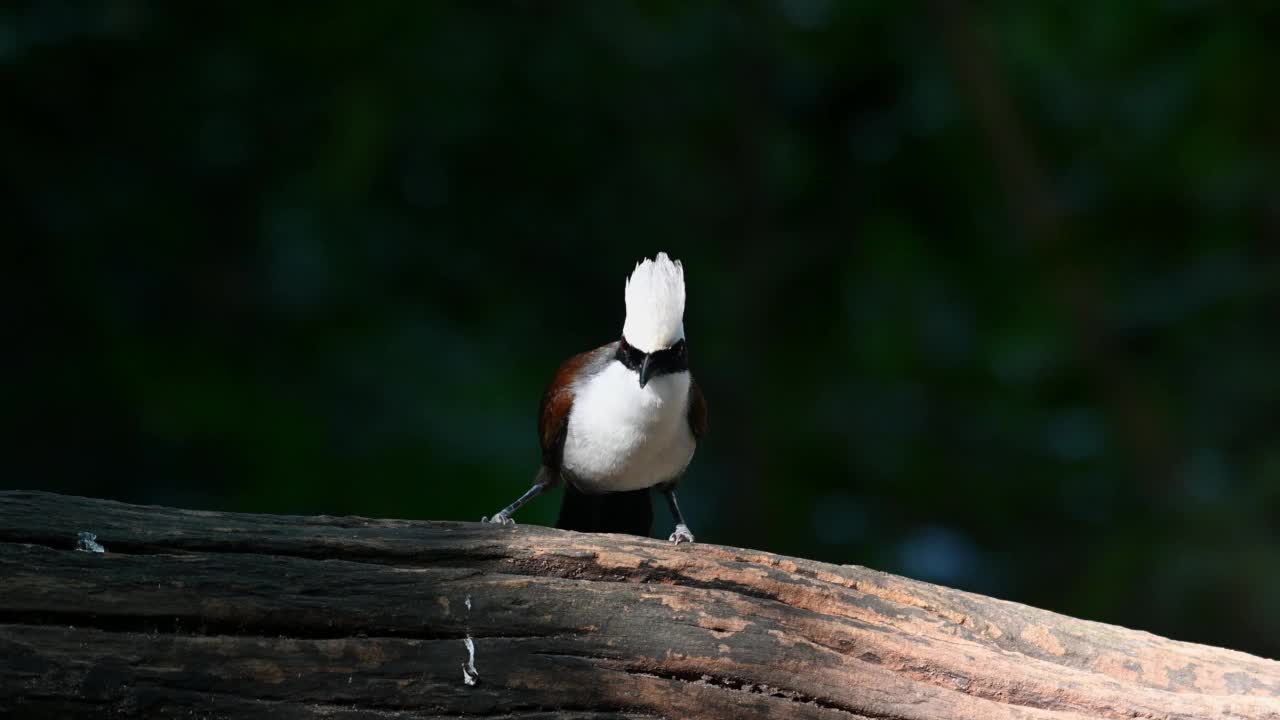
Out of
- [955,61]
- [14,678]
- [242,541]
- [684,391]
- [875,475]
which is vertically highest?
[955,61]

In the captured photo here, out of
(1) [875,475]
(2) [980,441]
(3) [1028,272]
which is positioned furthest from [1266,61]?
(1) [875,475]

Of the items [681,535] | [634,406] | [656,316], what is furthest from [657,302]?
[681,535]

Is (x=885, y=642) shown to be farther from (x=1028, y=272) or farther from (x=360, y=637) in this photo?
(x=1028, y=272)

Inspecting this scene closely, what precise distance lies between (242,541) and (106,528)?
29 centimetres

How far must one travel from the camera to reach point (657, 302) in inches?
142

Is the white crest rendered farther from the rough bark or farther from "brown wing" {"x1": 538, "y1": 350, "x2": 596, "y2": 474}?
the rough bark

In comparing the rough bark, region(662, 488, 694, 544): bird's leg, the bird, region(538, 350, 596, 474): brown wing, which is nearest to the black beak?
the bird

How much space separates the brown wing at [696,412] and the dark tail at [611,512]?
420 mm

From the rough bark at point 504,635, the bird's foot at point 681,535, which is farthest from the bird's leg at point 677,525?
the rough bark at point 504,635

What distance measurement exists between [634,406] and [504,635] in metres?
1.15

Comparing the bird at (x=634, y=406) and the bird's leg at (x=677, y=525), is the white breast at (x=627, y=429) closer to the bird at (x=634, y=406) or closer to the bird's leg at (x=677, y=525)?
the bird at (x=634, y=406)

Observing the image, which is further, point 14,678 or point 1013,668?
point 1013,668

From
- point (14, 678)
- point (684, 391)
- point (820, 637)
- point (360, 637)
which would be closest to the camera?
point (14, 678)

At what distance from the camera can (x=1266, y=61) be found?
5793 millimetres
